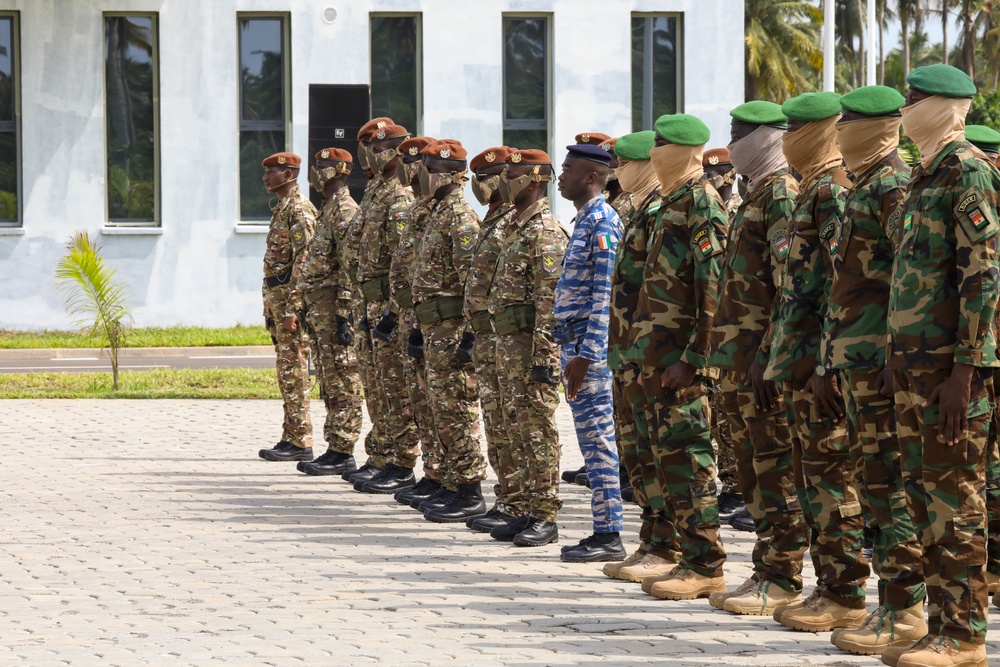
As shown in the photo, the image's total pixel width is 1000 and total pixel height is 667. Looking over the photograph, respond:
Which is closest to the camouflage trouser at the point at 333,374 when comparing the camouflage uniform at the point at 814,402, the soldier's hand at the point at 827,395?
the camouflage uniform at the point at 814,402

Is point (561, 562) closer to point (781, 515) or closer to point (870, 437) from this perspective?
point (781, 515)

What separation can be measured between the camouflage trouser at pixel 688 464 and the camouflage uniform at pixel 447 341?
274 centimetres

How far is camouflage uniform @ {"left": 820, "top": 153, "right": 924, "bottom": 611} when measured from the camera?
5840 millimetres

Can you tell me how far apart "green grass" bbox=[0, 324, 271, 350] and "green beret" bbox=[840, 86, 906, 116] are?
19.0 meters

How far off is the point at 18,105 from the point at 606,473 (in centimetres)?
2085

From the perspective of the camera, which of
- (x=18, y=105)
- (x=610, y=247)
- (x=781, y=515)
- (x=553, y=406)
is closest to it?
(x=781, y=515)

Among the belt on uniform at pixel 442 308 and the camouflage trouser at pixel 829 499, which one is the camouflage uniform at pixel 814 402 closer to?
the camouflage trouser at pixel 829 499

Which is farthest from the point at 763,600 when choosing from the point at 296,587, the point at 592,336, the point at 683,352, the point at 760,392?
the point at 296,587

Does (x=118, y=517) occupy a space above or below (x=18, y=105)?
below

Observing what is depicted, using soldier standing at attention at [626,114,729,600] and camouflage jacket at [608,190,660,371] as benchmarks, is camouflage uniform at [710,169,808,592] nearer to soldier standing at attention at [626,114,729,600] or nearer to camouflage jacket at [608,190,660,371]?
soldier standing at attention at [626,114,729,600]

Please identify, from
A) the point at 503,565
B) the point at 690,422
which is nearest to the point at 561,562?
the point at 503,565

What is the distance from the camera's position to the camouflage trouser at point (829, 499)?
6.18 meters

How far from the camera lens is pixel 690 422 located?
7078 mm

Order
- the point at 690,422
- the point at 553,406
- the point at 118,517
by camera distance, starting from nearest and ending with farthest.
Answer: the point at 690,422, the point at 553,406, the point at 118,517
